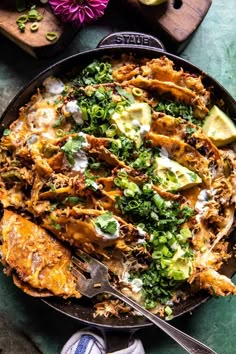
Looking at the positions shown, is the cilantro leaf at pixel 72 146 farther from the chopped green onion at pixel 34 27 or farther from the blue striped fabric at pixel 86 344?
the blue striped fabric at pixel 86 344

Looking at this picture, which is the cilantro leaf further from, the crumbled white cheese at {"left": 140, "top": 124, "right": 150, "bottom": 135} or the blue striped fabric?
the blue striped fabric

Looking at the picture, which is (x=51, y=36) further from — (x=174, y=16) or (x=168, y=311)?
(x=168, y=311)

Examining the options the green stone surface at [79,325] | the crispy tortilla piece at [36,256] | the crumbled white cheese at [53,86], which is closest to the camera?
the crispy tortilla piece at [36,256]

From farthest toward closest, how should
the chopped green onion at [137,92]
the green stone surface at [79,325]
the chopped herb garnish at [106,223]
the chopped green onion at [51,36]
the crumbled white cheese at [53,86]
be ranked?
the green stone surface at [79,325] → the chopped green onion at [51,36] → the crumbled white cheese at [53,86] → the chopped green onion at [137,92] → the chopped herb garnish at [106,223]

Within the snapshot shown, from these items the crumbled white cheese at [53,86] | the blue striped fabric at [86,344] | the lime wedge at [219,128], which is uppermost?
the lime wedge at [219,128]

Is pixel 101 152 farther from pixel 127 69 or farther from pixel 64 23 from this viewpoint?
pixel 64 23

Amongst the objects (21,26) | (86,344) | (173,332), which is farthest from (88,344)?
(21,26)

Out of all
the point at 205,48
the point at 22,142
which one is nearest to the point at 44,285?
the point at 22,142

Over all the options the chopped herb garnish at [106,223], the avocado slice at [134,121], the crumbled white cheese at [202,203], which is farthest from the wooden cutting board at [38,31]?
the crumbled white cheese at [202,203]
